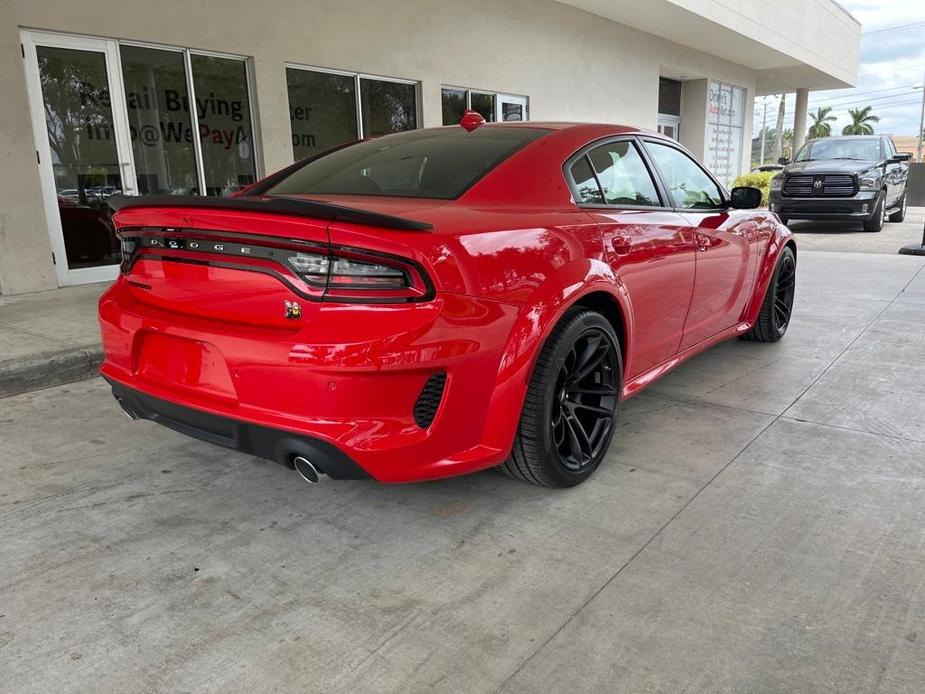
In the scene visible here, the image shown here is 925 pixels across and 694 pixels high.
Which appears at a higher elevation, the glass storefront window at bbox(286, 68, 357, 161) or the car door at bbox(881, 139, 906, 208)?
the glass storefront window at bbox(286, 68, 357, 161)

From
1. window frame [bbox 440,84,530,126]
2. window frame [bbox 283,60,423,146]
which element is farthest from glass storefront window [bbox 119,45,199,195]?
window frame [bbox 440,84,530,126]

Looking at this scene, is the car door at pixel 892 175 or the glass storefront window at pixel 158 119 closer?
the glass storefront window at pixel 158 119

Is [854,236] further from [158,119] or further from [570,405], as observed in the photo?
[570,405]

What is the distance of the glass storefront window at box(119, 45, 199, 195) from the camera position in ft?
25.7

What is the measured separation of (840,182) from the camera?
13344 millimetres

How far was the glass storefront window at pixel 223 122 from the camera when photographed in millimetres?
8453

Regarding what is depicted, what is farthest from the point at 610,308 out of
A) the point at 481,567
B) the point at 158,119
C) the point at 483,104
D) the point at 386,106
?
the point at 483,104

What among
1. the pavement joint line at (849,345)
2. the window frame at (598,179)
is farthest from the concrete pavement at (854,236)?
the window frame at (598,179)

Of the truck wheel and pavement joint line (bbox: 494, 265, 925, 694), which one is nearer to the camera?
pavement joint line (bbox: 494, 265, 925, 694)

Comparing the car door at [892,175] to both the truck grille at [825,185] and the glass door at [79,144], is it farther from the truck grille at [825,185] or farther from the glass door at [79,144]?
the glass door at [79,144]

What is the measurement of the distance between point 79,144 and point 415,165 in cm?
586

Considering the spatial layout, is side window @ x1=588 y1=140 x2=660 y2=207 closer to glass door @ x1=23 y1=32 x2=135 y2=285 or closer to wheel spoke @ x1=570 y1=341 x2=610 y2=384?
wheel spoke @ x1=570 y1=341 x2=610 y2=384

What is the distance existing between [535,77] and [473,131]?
1118 centimetres

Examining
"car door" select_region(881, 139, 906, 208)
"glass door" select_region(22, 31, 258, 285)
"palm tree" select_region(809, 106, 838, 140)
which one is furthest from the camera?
"palm tree" select_region(809, 106, 838, 140)
